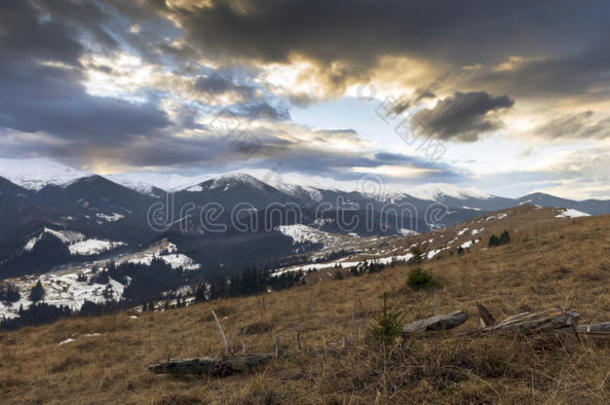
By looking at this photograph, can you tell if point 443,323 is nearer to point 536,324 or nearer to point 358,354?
point 536,324

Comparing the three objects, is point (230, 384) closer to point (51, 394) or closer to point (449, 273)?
point (51, 394)

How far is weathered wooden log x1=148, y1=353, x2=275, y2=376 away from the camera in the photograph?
6.71 meters

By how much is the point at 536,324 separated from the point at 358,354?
3452 mm

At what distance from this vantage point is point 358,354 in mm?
5742

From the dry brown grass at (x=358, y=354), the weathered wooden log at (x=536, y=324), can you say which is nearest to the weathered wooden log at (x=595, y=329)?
the dry brown grass at (x=358, y=354)

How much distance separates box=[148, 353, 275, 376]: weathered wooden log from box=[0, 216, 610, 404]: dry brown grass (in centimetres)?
24

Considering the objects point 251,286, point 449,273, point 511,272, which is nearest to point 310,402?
point 511,272

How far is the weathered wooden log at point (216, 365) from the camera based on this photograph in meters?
6.71

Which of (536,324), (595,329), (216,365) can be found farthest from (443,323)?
(216,365)

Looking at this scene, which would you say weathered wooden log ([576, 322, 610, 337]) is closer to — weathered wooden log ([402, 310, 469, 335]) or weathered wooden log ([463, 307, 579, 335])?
weathered wooden log ([463, 307, 579, 335])

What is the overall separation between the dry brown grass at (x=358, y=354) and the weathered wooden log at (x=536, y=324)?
194 mm

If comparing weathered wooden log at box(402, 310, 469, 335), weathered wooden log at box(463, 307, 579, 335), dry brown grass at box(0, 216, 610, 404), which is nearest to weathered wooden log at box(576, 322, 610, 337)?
dry brown grass at box(0, 216, 610, 404)

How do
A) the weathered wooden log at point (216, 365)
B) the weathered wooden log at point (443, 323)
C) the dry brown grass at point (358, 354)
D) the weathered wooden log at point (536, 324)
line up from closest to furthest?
the dry brown grass at point (358, 354), the weathered wooden log at point (536, 324), the weathered wooden log at point (443, 323), the weathered wooden log at point (216, 365)

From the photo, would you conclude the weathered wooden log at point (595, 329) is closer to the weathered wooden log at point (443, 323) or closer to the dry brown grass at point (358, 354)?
the dry brown grass at point (358, 354)
